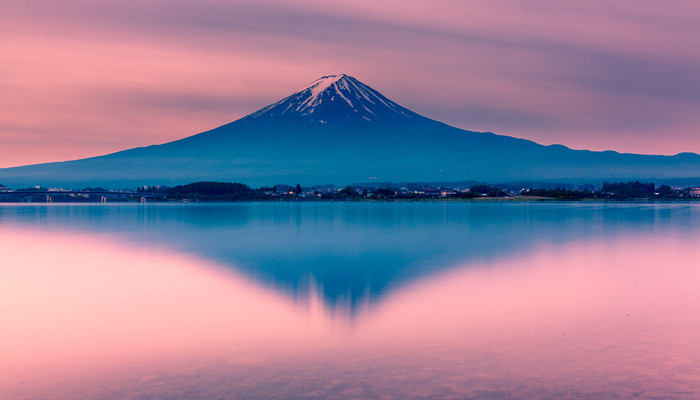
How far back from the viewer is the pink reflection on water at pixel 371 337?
6441 mm

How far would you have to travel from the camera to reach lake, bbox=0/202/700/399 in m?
6.44

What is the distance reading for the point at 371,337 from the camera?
852cm

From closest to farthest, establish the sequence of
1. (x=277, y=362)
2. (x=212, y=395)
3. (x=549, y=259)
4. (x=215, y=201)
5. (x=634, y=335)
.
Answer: (x=212, y=395) < (x=277, y=362) < (x=634, y=335) < (x=549, y=259) < (x=215, y=201)

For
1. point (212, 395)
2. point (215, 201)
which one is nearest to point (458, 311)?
point (212, 395)

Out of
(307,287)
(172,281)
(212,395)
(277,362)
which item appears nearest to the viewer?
(212,395)

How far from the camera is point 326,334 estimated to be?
8.78 metres

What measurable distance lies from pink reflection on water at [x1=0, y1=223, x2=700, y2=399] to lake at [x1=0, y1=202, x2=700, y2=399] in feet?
0.11

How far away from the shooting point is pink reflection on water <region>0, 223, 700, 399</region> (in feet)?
21.1

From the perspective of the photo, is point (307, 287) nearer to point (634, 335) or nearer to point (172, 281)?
point (172, 281)

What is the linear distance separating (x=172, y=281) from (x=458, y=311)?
7835mm

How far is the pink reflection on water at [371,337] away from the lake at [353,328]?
0.03m

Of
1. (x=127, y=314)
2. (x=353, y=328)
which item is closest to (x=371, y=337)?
(x=353, y=328)

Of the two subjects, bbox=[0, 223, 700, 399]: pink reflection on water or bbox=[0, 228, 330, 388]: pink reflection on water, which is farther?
bbox=[0, 228, 330, 388]: pink reflection on water

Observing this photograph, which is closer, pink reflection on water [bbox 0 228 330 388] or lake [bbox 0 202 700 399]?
lake [bbox 0 202 700 399]
